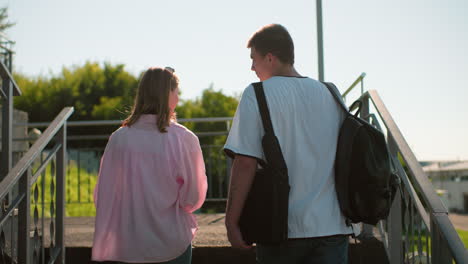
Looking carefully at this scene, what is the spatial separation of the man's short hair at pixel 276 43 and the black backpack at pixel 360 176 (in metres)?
0.37

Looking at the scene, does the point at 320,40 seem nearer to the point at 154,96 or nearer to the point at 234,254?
the point at 234,254

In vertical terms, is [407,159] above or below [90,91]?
below

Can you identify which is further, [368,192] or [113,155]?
[113,155]

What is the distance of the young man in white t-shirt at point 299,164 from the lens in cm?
185

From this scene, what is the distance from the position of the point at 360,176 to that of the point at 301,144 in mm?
266

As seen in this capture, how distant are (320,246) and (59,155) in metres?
2.55

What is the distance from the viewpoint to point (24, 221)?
322cm

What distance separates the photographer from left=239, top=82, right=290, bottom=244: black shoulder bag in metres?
1.81

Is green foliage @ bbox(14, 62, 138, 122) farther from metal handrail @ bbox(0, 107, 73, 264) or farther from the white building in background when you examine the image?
the white building in background

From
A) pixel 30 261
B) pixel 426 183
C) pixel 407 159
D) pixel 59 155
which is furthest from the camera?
pixel 59 155

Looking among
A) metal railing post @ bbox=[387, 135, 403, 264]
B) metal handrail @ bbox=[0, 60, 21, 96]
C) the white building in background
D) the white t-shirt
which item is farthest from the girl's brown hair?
the white building in background

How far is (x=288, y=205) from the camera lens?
1.84m

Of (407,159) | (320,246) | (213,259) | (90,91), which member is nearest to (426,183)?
(407,159)

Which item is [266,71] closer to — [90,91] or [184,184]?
[184,184]
